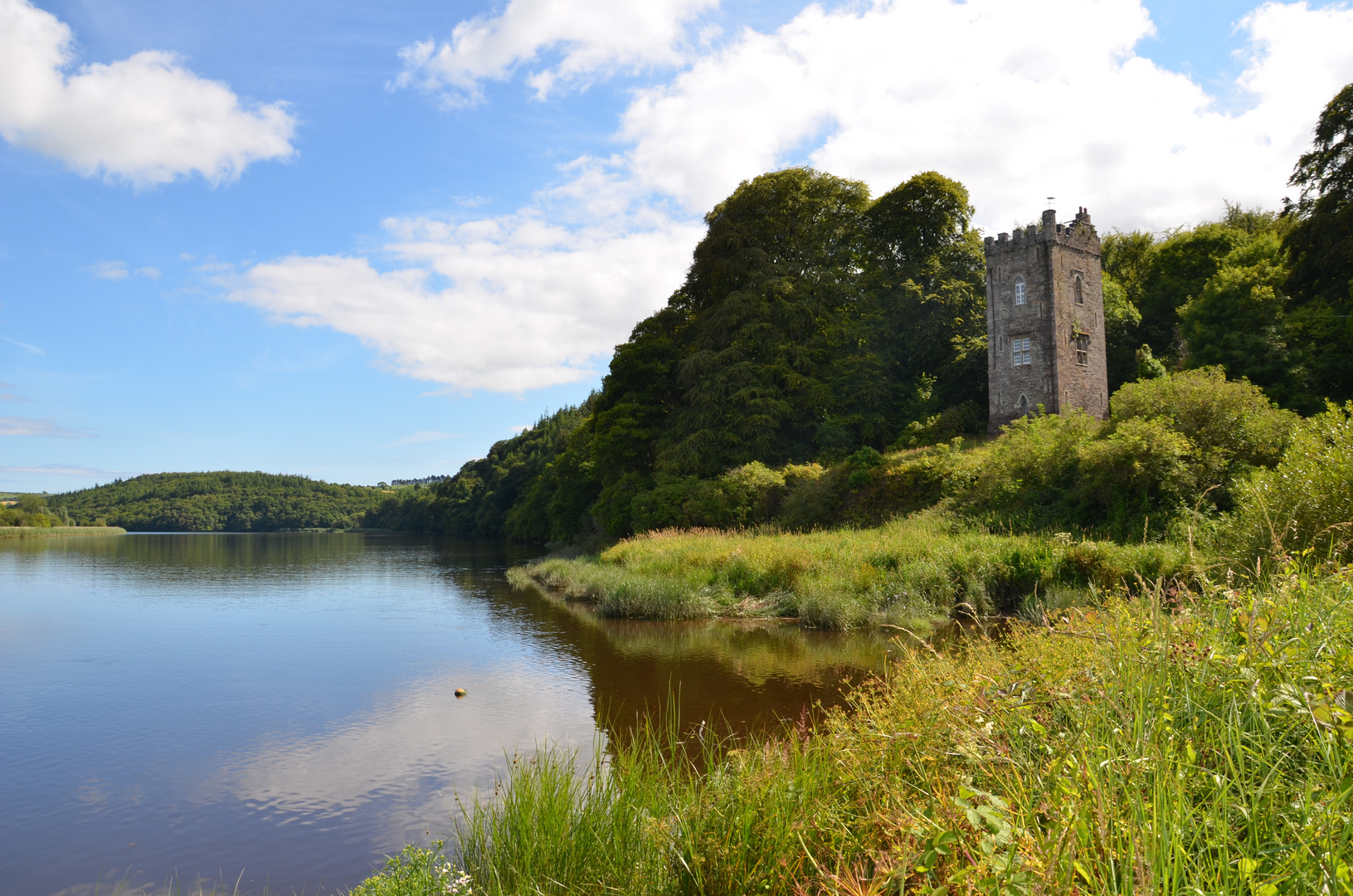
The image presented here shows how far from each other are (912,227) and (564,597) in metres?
25.0

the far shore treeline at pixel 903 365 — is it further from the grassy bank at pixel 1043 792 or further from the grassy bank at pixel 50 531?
the grassy bank at pixel 50 531

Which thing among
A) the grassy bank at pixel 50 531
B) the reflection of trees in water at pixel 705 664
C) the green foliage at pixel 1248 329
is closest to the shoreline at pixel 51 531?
the grassy bank at pixel 50 531

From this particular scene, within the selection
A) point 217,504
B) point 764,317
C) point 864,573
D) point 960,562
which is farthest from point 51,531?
point 960,562

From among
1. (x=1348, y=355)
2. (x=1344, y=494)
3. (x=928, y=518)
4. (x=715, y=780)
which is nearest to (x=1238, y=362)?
(x=1348, y=355)

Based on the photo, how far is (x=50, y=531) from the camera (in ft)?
302

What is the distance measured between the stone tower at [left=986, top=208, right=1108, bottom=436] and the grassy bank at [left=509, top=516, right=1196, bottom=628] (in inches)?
494

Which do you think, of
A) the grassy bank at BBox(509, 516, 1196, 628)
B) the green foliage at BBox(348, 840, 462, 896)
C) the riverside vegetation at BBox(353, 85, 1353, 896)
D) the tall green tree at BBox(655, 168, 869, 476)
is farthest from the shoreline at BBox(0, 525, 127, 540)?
the green foliage at BBox(348, 840, 462, 896)

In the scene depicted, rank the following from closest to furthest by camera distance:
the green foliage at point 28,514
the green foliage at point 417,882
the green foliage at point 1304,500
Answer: the green foliage at point 417,882, the green foliage at point 1304,500, the green foliage at point 28,514

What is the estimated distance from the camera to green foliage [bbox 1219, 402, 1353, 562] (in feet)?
24.6

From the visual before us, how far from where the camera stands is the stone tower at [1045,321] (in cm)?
2906

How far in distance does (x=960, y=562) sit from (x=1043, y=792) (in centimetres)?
1372

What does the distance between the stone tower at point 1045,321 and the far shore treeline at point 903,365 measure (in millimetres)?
2178

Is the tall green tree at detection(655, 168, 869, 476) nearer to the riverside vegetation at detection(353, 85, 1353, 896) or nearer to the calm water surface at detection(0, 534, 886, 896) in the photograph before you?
the riverside vegetation at detection(353, 85, 1353, 896)

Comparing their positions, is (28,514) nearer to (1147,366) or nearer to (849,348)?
(849,348)
